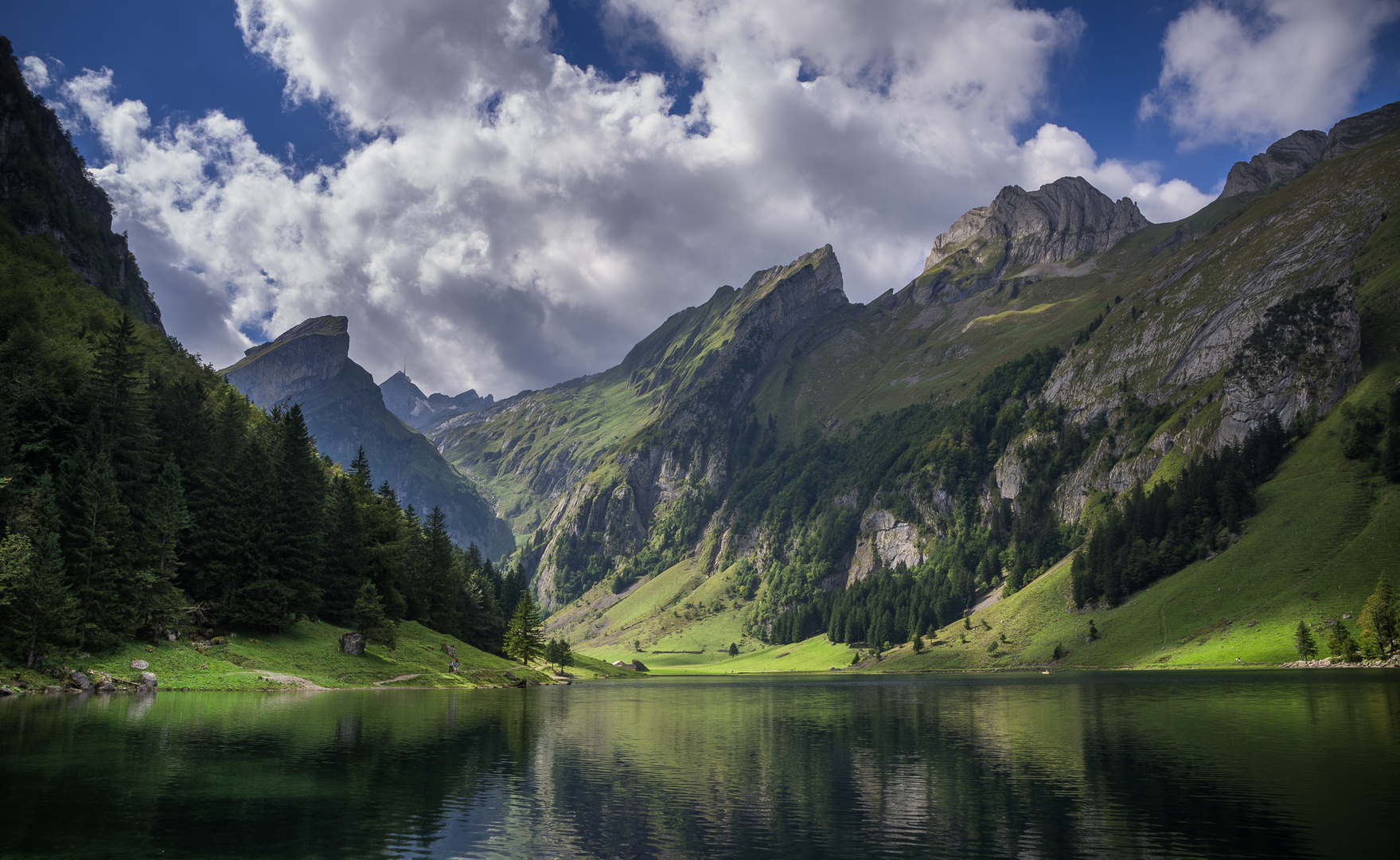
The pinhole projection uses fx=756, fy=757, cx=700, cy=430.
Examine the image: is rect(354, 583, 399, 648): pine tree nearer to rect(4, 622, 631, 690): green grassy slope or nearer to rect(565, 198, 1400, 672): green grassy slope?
rect(4, 622, 631, 690): green grassy slope

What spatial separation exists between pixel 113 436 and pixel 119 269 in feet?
453

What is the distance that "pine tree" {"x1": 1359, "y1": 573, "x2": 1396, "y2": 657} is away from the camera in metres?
115

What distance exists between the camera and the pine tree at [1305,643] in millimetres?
129875

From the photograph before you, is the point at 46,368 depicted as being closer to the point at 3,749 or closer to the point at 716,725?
the point at 3,749

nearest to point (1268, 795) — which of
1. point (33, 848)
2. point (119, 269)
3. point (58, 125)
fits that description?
point (33, 848)

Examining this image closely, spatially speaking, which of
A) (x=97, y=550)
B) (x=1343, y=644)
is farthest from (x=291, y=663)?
(x=1343, y=644)

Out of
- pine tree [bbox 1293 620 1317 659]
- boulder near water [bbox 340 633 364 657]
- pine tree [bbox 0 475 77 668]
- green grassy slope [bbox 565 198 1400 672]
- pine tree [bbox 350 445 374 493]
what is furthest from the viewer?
green grassy slope [bbox 565 198 1400 672]

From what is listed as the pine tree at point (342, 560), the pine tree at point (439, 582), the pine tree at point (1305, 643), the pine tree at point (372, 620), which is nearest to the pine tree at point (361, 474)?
the pine tree at point (439, 582)

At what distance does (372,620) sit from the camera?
9806cm

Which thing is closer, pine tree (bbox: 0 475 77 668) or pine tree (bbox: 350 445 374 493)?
pine tree (bbox: 0 475 77 668)

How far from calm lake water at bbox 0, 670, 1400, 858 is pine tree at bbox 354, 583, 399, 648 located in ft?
89.6

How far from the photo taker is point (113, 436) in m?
79.8

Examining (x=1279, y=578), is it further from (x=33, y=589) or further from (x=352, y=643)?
(x=33, y=589)

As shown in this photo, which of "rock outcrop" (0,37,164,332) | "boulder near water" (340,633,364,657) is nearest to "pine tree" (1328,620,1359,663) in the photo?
"boulder near water" (340,633,364,657)
